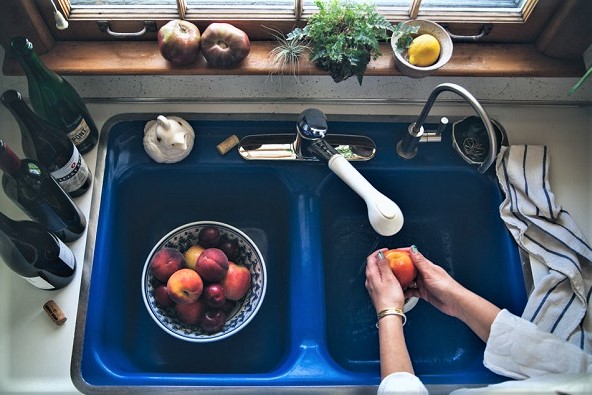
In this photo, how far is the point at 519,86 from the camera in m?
1.00

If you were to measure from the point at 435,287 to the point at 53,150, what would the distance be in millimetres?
694

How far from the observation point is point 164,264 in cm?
86

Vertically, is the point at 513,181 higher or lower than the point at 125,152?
higher

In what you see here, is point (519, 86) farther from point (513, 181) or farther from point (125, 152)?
point (125, 152)

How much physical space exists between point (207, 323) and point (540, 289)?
0.56 meters

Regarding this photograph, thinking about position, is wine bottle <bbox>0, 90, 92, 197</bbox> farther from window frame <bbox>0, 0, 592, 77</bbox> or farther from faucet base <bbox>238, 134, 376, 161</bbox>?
faucet base <bbox>238, 134, 376, 161</bbox>

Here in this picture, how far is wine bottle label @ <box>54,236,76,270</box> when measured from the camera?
0.81m

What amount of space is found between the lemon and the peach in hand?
333mm

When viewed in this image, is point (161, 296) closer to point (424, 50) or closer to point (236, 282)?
point (236, 282)

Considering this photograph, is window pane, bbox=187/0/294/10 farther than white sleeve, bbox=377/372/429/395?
Yes

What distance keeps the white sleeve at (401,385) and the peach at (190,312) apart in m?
0.33

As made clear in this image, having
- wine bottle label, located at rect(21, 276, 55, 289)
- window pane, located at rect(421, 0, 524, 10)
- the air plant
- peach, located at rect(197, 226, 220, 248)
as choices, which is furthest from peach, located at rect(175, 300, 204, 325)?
window pane, located at rect(421, 0, 524, 10)

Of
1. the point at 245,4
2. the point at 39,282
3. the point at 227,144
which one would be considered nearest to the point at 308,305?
the point at 227,144

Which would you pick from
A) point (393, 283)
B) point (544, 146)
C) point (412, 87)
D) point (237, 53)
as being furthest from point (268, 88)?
point (544, 146)
